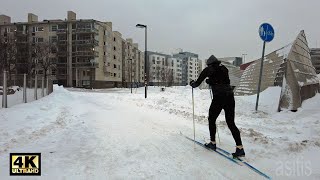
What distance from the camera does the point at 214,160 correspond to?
5.20m

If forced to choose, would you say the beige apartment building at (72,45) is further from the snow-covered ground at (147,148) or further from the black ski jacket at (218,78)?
the black ski jacket at (218,78)

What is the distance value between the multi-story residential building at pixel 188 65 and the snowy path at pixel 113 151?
166m

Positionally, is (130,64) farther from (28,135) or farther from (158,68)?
(28,135)

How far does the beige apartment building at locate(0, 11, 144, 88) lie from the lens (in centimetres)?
7400

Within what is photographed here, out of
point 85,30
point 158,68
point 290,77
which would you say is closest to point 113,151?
point 290,77

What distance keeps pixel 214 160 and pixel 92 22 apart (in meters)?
73.2

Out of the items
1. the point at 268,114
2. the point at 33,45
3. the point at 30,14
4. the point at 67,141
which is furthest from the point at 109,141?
the point at 30,14

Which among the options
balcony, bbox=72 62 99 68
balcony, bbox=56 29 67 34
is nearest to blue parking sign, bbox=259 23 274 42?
balcony, bbox=72 62 99 68

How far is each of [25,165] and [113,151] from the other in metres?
1.60

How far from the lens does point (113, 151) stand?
220 inches

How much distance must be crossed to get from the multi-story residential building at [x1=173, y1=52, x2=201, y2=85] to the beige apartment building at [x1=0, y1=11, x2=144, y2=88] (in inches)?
3939

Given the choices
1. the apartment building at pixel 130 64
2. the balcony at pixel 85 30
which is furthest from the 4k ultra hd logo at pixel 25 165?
the apartment building at pixel 130 64

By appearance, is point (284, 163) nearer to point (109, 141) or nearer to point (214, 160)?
point (214, 160)

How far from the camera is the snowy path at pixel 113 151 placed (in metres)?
4.43
